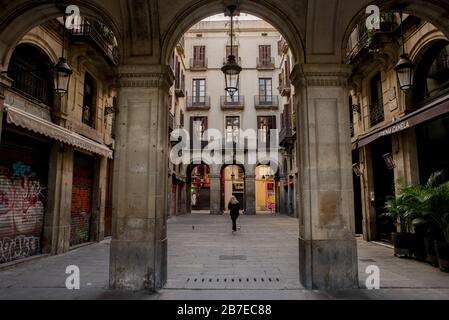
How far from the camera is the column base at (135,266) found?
567cm

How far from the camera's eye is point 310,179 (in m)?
5.85

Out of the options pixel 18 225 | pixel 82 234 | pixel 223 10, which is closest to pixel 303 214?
pixel 223 10

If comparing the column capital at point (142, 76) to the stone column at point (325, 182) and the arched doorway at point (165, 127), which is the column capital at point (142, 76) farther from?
the stone column at point (325, 182)

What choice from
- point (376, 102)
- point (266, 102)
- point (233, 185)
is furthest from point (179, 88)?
point (376, 102)

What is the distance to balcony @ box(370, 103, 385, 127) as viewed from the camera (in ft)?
38.3

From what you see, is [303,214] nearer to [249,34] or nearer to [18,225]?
[18,225]

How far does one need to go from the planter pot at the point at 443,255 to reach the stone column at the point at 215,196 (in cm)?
2256

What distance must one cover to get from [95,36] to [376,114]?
10317 mm

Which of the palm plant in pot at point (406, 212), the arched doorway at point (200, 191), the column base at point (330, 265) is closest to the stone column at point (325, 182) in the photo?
the column base at point (330, 265)

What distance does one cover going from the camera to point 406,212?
7.92m

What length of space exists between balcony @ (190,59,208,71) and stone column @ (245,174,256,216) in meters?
11.2

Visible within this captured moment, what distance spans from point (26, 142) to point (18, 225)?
2.22 meters

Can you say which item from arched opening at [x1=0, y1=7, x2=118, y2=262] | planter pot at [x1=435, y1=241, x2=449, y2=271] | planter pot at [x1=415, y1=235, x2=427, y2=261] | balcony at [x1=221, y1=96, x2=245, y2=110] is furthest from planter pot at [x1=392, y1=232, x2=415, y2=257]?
balcony at [x1=221, y1=96, x2=245, y2=110]

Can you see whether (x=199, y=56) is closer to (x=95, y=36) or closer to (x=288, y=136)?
(x=288, y=136)
